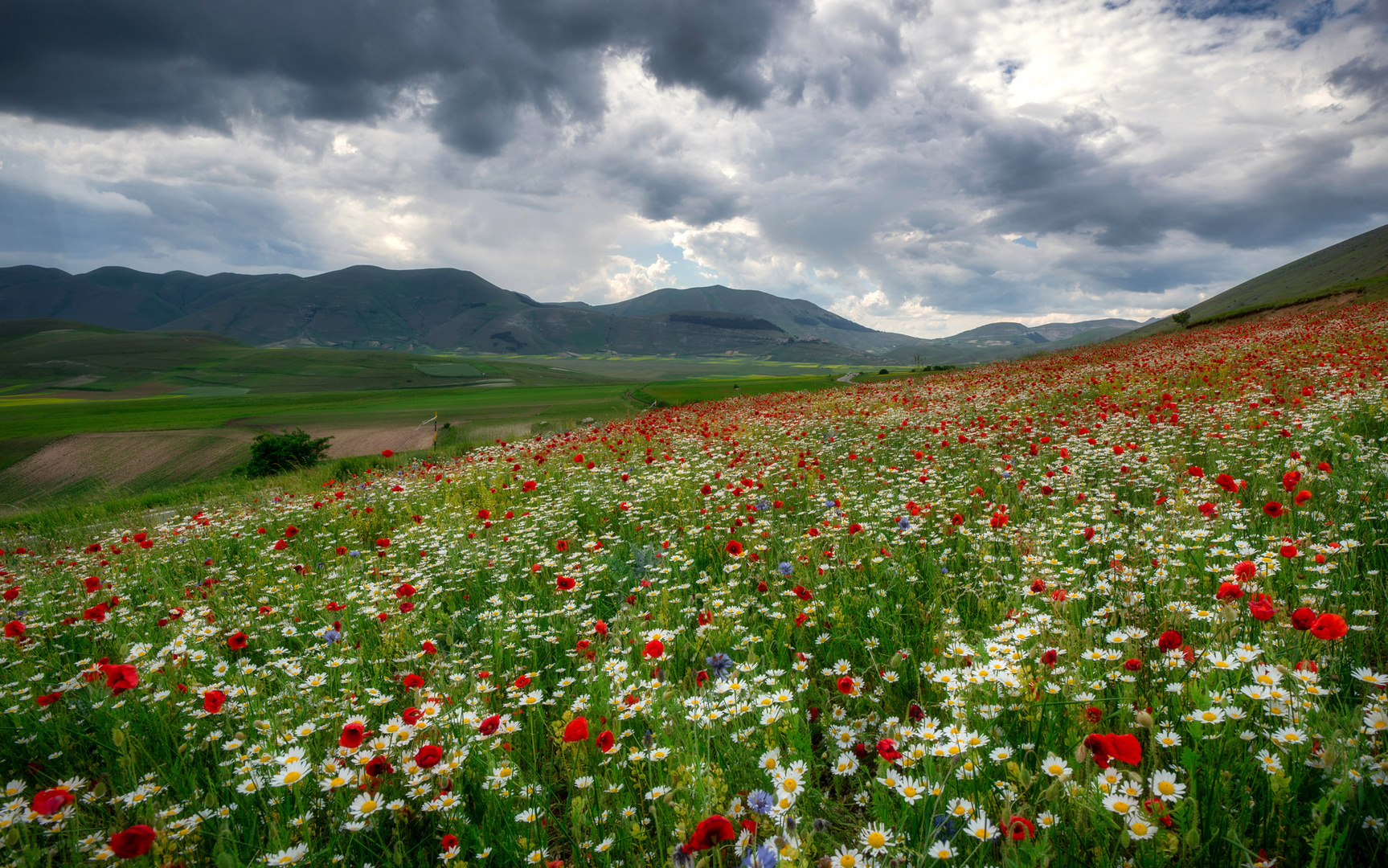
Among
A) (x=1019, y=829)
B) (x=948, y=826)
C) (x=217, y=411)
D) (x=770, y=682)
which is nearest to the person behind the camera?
(x=1019, y=829)

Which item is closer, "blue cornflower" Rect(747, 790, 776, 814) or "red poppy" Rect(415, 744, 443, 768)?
"blue cornflower" Rect(747, 790, 776, 814)

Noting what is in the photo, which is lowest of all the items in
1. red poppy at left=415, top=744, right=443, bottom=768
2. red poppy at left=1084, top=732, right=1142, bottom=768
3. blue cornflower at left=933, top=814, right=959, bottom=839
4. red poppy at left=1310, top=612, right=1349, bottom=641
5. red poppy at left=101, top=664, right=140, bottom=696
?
blue cornflower at left=933, top=814, right=959, bottom=839

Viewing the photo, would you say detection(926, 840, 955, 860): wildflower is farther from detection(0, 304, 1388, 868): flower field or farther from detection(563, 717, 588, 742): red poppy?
detection(563, 717, 588, 742): red poppy

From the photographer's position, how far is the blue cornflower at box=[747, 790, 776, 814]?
2121 millimetres

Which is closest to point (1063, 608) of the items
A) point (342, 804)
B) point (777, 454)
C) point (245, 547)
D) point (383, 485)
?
point (342, 804)

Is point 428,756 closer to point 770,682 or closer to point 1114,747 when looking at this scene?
point 770,682

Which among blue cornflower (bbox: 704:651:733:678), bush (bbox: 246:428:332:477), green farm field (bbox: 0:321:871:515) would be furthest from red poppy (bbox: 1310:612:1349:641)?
bush (bbox: 246:428:332:477)

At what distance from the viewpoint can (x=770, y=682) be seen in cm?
307

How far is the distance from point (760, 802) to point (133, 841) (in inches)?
80.6

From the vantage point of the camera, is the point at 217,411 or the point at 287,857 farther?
the point at 217,411

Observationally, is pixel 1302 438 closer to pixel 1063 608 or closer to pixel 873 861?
pixel 1063 608

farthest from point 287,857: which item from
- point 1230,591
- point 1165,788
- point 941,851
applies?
point 1230,591

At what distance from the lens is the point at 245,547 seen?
24.6 feet

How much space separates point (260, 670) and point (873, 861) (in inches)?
162
